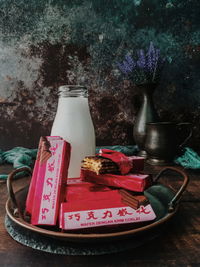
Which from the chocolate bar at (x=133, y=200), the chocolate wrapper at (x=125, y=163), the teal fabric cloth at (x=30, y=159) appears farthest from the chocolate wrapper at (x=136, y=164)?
the teal fabric cloth at (x=30, y=159)

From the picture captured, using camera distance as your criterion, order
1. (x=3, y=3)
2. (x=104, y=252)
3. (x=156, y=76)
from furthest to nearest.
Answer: (x=3, y=3)
(x=156, y=76)
(x=104, y=252)

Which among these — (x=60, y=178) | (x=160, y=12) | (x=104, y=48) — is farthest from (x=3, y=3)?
(x=60, y=178)

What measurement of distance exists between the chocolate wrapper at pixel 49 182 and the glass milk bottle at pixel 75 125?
0.16 m

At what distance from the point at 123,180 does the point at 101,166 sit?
0.05 m

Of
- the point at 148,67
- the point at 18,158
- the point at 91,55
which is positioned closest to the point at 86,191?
the point at 18,158

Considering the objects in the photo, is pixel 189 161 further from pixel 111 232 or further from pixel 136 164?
pixel 111 232

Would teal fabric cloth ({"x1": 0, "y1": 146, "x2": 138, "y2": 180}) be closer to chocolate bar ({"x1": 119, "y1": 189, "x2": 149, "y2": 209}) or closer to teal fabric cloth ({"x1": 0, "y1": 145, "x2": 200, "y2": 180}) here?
teal fabric cloth ({"x1": 0, "y1": 145, "x2": 200, "y2": 180})

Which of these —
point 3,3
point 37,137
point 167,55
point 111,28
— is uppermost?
point 3,3

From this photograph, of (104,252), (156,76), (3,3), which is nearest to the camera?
(104,252)

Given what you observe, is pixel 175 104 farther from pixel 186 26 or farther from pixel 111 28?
pixel 111 28

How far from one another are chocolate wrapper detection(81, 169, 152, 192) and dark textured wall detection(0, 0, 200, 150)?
0.87 metres

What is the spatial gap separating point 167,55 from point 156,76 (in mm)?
293

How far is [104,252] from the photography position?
350mm

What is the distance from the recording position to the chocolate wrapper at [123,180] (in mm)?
445
